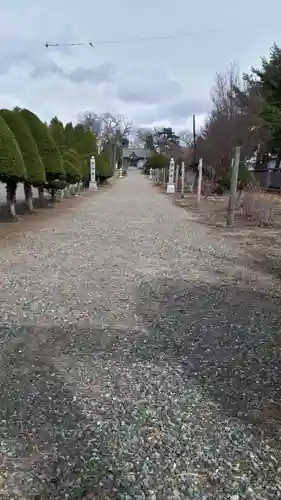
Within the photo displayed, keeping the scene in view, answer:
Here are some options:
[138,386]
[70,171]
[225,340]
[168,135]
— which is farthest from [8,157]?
[168,135]

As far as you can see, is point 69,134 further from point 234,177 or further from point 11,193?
point 234,177

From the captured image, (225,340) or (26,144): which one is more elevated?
(26,144)

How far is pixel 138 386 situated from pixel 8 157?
367 inches

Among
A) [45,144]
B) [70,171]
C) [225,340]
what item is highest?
[45,144]

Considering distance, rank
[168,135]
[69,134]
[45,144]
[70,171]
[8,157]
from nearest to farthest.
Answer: [8,157], [45,144], [70,171], [69,134], [168,135]

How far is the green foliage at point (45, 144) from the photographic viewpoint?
50.9ft

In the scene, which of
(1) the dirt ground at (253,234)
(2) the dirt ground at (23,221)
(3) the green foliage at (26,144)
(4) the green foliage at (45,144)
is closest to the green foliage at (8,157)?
(2) the dirt ground at (23,221)

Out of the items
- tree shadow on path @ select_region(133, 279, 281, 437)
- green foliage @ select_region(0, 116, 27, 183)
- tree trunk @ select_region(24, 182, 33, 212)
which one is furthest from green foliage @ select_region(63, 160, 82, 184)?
tree shadow on path @ select_region(133, 279, 281, 437)

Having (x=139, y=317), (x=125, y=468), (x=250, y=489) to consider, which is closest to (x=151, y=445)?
(x=125, y=468)

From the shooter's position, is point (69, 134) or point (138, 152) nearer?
point (69, 134)

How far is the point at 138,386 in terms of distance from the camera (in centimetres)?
323

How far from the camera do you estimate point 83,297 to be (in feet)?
18.2

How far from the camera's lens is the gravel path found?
229 cm

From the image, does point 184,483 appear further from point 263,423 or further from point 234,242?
point 234,242
